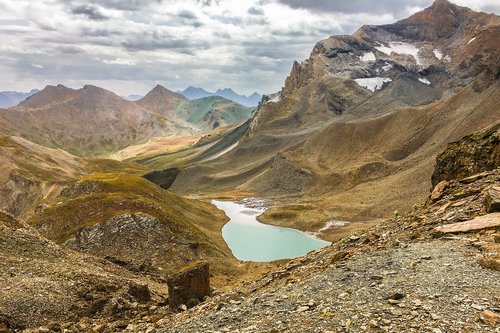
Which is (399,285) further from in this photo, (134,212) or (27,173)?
(27,173)

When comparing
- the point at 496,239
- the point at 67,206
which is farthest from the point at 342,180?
the point at 496,239

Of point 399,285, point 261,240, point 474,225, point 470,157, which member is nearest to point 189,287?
point 399,285

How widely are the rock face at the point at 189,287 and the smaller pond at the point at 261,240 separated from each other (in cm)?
5388

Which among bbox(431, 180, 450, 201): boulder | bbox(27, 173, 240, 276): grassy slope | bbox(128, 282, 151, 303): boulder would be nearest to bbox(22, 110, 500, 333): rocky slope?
bbox(431, 180, 450, 201): boulder

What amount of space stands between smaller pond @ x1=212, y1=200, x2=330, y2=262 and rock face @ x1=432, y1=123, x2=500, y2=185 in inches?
1819

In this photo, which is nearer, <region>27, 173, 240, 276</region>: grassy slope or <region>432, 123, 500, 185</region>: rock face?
<region>432, 123, 500, 185</region>: rock face

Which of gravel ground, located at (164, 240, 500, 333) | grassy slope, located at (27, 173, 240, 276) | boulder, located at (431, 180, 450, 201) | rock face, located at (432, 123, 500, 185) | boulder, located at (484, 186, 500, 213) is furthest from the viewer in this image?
grassy slope, located at (27, 173, 240, 276)

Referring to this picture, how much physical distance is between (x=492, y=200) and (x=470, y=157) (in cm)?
1789

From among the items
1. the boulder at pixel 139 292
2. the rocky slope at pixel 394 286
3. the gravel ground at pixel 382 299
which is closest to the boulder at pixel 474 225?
the rocky slope at pixel 394 286

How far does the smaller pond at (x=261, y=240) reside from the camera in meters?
86.9

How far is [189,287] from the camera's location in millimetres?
28969

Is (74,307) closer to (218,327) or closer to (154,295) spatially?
(154,295)

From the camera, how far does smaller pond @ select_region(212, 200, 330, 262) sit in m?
86.9

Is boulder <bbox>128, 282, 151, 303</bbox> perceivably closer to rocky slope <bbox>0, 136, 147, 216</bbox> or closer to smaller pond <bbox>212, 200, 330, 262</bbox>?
smaller pond <bbox>212, 200, 330, 262</bbox>
